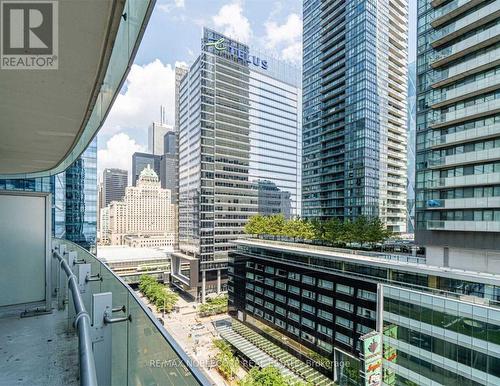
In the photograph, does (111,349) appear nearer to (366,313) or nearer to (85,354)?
(85,354)

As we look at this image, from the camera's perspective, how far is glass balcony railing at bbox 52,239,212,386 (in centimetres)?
108

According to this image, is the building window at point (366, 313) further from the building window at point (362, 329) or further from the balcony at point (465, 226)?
the balcony at point (465, 226)

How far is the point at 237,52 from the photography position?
137 ft

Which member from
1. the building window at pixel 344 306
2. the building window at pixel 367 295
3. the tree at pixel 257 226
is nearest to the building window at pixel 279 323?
the building window at pixel 344 306

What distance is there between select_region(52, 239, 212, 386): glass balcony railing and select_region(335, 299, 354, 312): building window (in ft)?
53.2

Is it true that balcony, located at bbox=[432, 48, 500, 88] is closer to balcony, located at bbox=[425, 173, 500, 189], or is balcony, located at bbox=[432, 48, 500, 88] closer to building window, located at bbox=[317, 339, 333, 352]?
balcony, located at bbox=[425, 173, 500, 189]

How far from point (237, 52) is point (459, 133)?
35395 mm

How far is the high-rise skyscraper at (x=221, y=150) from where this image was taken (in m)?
36.8

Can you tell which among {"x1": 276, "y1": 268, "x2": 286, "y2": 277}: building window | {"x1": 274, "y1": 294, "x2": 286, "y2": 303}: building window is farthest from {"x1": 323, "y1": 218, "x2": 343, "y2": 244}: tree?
{"x1": 274, "y1": 294, "x2": 286, "y2": 303}: building window

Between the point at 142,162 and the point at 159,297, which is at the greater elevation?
the point at 142,162

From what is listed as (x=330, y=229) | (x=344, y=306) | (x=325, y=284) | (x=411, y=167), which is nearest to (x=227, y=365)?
(x=325, y=284)

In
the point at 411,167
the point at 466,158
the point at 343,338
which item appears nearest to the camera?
the point at 466,158

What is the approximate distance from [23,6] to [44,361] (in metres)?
2.20

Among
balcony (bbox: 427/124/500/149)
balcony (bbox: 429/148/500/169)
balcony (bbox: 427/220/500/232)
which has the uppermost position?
balcony (bbox: 427/124/500/149)
